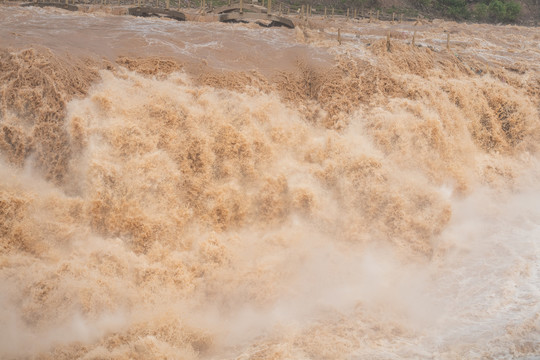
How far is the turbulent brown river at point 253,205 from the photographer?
4328 mm

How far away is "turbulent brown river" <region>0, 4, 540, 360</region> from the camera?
4.33m

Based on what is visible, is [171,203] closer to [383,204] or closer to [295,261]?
[295,261]

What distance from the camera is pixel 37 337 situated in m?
4.08

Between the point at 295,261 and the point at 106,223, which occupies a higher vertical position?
the point at 106,223

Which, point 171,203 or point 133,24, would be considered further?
point 133,24

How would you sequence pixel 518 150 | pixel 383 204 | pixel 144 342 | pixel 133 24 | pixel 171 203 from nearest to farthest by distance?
pixel 144 342 < pixel 171 203 < pixel 383 204 < pixel 518 150 < pixel 133 24

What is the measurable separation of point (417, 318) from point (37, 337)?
3.47 metres

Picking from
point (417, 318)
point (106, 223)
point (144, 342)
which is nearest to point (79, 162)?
point (106, 223)

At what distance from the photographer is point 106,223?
5.13 meters

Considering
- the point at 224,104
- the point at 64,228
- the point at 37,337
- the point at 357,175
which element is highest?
the point at 224,104

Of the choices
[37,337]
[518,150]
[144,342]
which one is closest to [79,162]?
[37,337]

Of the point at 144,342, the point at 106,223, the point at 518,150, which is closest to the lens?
the point at 144,342

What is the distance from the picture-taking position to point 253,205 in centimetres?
587

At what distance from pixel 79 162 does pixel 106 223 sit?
80 centimetres
